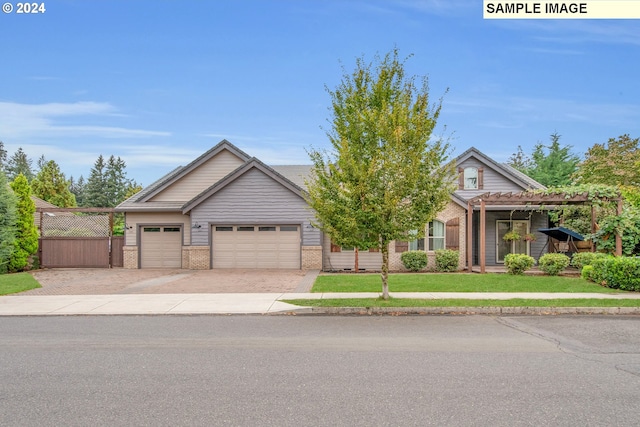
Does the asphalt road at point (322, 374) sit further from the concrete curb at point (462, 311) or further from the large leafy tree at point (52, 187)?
the large leafy tree at point (52, 187)

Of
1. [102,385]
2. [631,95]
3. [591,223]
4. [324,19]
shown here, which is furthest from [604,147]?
[102,385]

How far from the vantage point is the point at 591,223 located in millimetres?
18766

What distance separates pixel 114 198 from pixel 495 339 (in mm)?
66098

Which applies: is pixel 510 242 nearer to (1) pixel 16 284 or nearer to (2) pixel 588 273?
(2) pixel 588 273

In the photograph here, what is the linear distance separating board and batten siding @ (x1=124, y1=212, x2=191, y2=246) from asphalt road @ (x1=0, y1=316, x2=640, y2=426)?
13.1 meters

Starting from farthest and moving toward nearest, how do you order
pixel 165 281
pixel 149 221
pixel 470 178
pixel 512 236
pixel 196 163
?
1. pixel 470 178
2. pixel 196 163
3. pixel 149 221
4. pixel 512 236
5. pixel 165 281

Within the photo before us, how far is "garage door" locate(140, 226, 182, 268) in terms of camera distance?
21953 millimetres

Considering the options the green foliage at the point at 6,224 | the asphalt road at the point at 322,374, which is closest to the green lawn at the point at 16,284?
the green foliage at the point at 6,224

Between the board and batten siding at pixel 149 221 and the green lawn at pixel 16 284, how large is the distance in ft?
16.0

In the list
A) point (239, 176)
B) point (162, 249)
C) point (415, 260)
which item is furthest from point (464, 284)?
point (162, 249)

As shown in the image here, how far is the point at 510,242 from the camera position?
22422mm

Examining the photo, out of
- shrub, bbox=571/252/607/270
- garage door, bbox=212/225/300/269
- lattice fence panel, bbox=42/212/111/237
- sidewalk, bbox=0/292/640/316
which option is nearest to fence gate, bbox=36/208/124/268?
lattice fence panel, bbox=42/212/111/237

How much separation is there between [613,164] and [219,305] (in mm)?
29877

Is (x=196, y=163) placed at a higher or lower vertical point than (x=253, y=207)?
higher
